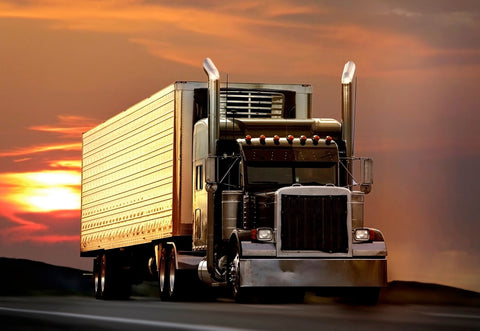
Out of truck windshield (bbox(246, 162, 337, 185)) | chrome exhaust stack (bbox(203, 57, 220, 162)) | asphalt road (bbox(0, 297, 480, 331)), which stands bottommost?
asphalt road (bbox(0, 297, 480, 331))

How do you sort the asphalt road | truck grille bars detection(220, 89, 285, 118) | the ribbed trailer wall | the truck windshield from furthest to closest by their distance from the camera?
the ribbed trailer wall, truck grille bars detection(220, 89, 285, 118), the truck windshield, the asphalt road

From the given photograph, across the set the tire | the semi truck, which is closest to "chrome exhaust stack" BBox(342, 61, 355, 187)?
the semi truck

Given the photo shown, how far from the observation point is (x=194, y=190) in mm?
29516

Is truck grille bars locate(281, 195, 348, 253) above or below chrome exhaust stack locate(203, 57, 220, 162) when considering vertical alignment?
below

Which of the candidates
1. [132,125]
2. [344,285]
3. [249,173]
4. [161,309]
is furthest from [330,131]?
[132,125]

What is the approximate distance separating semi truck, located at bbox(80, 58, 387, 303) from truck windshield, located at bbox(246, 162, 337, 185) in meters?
0.02

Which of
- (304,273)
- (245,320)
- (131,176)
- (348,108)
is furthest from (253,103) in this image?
(245,320)

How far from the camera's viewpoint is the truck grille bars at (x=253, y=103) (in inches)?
1186

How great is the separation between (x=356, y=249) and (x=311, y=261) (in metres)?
0.94

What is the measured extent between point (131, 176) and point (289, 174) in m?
9.82

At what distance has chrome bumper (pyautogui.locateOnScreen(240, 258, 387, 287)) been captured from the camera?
25203 mm

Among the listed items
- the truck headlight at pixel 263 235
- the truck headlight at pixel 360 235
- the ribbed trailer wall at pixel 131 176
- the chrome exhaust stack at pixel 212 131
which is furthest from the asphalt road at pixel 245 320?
the ribbed trailer wall at pixel 131 176

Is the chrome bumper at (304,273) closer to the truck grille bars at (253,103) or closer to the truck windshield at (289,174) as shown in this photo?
the truck windshield at (289,174)

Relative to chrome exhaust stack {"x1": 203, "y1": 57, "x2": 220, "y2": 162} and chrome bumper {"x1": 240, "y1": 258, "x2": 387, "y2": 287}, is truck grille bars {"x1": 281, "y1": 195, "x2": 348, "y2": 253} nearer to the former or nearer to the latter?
chrome bumper {"x1": 240, "y1": 258, "x2": 387, "y2": 287}
